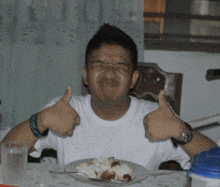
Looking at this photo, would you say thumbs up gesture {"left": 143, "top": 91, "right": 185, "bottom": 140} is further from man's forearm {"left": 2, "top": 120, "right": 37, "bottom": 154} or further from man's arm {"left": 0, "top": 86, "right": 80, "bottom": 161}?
man's forearm {"left": 2, "top": 120, "right": 37, "bottom": 154}

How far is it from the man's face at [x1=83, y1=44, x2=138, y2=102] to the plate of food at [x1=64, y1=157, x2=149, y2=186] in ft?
1.17

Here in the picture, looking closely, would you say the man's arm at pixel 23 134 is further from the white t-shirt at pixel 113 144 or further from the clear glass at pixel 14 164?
the clear glass at pixel 14 164

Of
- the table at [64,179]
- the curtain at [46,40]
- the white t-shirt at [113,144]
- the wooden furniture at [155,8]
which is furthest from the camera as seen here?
the wooden furniture at [155,8]

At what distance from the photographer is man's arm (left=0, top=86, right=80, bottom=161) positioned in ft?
3.63

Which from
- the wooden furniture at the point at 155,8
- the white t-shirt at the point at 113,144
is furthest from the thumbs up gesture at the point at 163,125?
the wooden furniture at the point at 155,8

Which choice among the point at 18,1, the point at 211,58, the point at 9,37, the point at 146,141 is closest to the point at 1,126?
the point at 9,37

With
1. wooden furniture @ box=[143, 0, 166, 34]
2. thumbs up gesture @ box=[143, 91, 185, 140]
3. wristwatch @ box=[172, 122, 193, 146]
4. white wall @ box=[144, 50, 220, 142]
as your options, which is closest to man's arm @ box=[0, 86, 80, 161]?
thumbs up gesture @ box=[143, 91, 185, 140]

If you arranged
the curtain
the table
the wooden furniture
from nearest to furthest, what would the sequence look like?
the table < the curtain < the wooden furniture

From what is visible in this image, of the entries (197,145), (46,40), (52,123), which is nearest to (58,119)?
(52,123)

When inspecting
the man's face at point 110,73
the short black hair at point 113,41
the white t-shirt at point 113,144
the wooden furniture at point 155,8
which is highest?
the wooden furniture at point 155,8

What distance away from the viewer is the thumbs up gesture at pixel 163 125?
1094 mm

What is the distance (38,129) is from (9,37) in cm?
107

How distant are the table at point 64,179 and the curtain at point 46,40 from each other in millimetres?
1057

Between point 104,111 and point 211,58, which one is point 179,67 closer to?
point 211,58
